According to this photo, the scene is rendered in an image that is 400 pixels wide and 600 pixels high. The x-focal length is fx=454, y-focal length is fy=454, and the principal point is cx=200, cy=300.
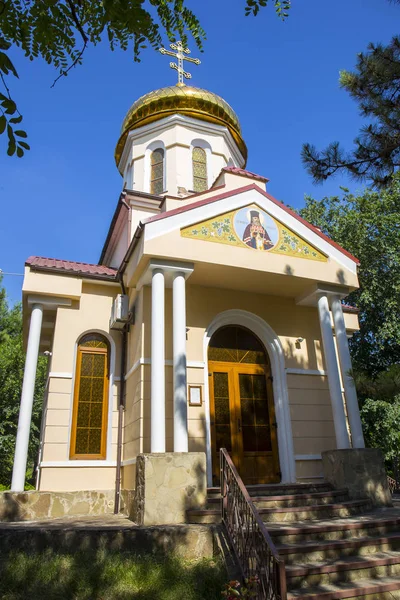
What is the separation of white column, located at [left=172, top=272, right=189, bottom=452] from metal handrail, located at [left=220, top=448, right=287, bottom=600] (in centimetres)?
96

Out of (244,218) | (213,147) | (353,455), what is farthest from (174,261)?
(213,147)

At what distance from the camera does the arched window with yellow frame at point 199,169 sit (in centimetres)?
1334

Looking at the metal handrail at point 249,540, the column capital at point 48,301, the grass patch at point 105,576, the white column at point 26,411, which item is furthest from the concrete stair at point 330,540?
the column capital at point 48,301

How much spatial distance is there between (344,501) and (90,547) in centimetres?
422

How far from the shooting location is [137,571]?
16.1 ft

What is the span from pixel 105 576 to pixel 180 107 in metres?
12.5

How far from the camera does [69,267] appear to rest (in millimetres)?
9578

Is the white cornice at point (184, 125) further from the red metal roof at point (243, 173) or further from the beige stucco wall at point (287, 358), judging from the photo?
the beige stucco wall at point (287, 358)

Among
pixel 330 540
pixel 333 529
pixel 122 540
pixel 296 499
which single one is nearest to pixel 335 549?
pixel 330 540

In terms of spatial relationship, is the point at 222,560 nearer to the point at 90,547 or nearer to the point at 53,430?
the point at 90,547

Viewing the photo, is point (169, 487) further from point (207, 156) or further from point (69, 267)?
point (207, 156)

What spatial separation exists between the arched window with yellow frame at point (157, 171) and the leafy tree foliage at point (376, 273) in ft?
26.5

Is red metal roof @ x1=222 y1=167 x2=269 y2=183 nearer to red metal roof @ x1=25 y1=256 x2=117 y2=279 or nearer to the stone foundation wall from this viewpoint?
red metal roof @ x1=25 y1=256 x2=117 y2=279

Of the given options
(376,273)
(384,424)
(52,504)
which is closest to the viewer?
(52,504)
